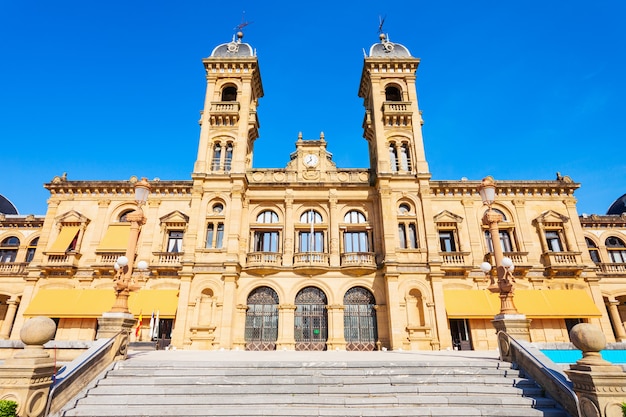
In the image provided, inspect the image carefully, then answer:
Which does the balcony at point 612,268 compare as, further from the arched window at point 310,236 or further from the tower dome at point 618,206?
the arched window at point 310,236

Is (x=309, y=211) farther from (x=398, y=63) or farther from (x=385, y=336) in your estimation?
(x=398, y=63)

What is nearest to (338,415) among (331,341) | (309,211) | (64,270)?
(331,341)

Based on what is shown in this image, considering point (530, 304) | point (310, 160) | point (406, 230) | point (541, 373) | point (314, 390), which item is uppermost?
point (310, 160)

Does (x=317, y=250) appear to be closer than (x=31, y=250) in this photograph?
Yes

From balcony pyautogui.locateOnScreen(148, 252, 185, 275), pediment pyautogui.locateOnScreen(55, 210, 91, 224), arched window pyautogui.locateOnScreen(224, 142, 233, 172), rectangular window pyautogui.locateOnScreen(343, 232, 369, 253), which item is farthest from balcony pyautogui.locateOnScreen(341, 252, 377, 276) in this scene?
pediment pyautogui.locateOnScreen(55, 210, 91, 224)

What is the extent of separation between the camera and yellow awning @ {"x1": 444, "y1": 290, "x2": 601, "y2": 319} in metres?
21.1

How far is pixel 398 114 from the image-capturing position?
83.8 ft

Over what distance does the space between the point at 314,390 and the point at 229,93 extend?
25.2 meters

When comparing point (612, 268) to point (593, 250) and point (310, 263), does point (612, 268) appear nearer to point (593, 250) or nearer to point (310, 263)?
point (593, 250)

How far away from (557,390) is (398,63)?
25126 mm

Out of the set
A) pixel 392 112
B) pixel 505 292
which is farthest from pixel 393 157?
pixel 505 292

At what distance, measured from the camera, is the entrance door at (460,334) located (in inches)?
834

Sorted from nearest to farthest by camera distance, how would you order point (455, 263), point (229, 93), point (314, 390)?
point (314, 390), point (455, 263), point (229, 93)

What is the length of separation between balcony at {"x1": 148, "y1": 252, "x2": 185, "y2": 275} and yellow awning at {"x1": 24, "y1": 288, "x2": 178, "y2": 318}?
1.33 metres
